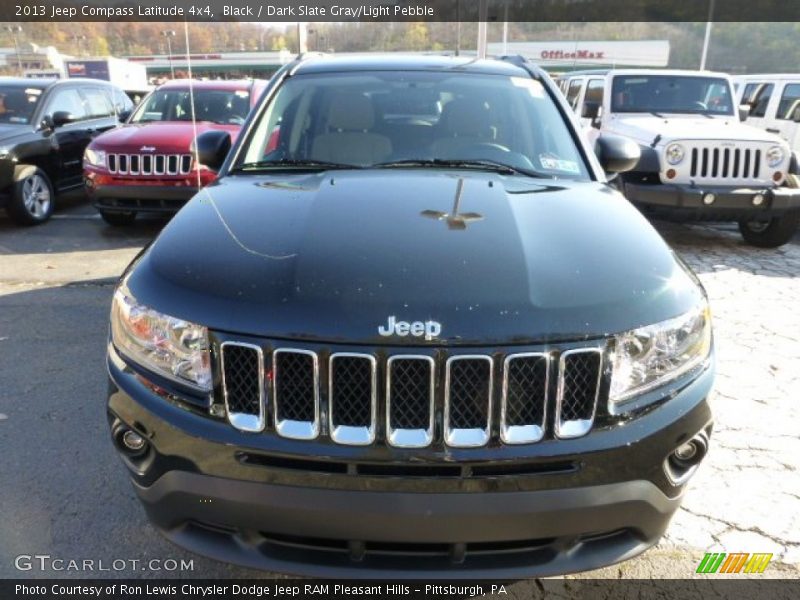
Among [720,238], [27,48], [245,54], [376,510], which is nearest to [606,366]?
[376,510]

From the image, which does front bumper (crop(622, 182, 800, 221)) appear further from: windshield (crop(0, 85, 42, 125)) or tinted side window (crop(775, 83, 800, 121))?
windshield (crop(0, 85, 42, 125))

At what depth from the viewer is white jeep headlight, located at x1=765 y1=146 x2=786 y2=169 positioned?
689cm

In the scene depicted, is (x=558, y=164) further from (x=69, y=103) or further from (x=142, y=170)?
(x=69, y=103)

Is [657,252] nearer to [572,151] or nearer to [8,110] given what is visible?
[572,151]

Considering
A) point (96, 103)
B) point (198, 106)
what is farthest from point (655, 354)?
point (96, 103)

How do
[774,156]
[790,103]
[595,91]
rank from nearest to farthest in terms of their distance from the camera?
[774,156] < [595,91] < [790,103]

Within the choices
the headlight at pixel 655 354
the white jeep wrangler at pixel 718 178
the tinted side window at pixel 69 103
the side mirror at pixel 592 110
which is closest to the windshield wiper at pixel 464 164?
the headlight at pixel 655 354

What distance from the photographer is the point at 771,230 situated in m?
7.25

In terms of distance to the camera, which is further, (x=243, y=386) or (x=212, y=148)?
(x=212, y=148)

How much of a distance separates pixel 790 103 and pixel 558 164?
32.4ft

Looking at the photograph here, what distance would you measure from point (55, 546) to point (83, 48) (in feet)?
234

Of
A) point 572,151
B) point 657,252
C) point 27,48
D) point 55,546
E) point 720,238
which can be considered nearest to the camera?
point 657,252

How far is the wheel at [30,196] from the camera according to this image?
753 centimetres

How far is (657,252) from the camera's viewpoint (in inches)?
82.4
